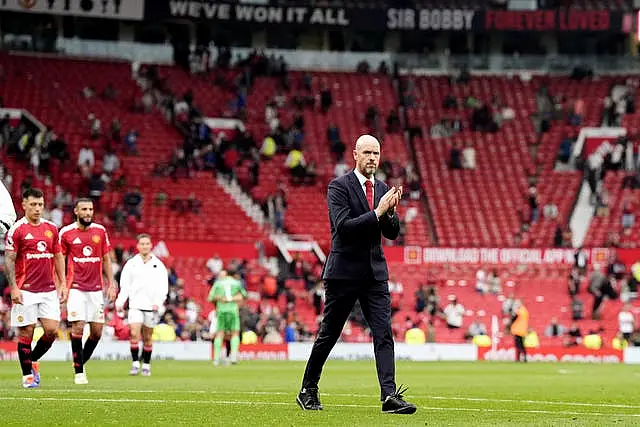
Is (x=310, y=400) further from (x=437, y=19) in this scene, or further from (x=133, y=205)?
(x=437, y=19)

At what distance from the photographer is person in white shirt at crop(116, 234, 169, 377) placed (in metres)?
22.8

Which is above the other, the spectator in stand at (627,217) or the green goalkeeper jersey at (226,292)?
the spectator in stand at (627,217)

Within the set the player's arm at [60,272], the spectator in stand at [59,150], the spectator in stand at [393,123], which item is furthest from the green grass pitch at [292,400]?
the spectator in stand at [393,123]

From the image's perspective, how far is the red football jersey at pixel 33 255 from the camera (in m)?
16.9

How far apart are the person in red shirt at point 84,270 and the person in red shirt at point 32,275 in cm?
142

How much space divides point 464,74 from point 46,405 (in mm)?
44717

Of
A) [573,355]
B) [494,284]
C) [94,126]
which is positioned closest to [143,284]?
[573,355]

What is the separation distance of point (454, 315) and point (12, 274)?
27.2 meters

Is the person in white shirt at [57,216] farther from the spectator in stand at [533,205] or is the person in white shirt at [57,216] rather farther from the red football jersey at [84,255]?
the red football jersey at [84,255]

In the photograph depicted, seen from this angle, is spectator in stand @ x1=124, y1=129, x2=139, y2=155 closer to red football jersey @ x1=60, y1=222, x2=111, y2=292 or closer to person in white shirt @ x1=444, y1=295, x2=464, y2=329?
person in white shirt @ x1=444, y1=295, x2=464, y2=329

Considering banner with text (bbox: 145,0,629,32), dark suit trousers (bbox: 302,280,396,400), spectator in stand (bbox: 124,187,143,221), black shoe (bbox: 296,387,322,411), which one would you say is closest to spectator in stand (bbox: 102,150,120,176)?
spectator in stand (bbox: 124,187,143,221)

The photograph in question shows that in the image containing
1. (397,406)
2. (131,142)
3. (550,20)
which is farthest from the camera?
(550,20)

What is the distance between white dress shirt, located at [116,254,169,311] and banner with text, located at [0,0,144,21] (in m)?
30.5

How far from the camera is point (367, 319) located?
41.1 feet
